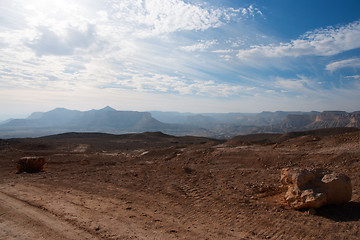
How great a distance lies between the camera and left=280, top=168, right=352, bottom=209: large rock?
5.75 m

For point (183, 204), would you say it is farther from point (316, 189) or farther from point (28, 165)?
point (28, 165)

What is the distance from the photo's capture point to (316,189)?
595 centimetres

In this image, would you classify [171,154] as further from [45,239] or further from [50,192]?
[45,239]

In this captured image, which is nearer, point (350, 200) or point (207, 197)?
point (350, 200)

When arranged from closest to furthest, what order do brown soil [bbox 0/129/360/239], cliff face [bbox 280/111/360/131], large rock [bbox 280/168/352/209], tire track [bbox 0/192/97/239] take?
tire track [bbox 0/192/97/239]
brown soil [bbox 0/129/360/239]
large rock [bbox 280/168/352/209]
cliff face [bbox 280/111/360/131]

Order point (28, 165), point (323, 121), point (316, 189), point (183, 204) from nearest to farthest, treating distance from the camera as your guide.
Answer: point (316, 189)
point (183, 204)
point (28, 165)
point (323, 121)

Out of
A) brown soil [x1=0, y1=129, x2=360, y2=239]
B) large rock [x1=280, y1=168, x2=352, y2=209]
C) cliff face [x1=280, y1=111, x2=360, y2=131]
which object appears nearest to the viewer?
brown soil [x1=0, y1=129, x2=360, y2=239]

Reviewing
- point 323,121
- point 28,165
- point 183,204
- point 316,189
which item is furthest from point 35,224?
point 323,121

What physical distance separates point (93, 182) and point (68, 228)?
531 centimetres

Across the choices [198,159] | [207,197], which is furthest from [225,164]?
[207,197]

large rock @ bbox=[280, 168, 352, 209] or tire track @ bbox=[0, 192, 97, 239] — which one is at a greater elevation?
large rock @ bbox=[280, 168, 352, 209]

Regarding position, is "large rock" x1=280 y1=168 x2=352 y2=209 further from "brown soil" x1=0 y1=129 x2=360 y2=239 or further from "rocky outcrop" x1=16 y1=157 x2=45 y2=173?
"rocky outcrop" x1=16 y1=157 x2=45 y2=173

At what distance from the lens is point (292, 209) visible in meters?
6.12

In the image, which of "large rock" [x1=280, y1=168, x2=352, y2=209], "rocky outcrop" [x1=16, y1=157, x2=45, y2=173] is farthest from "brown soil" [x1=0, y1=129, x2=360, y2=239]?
"rocky outcrop" [x1=16, y1=157, x2=45, y2=173]
